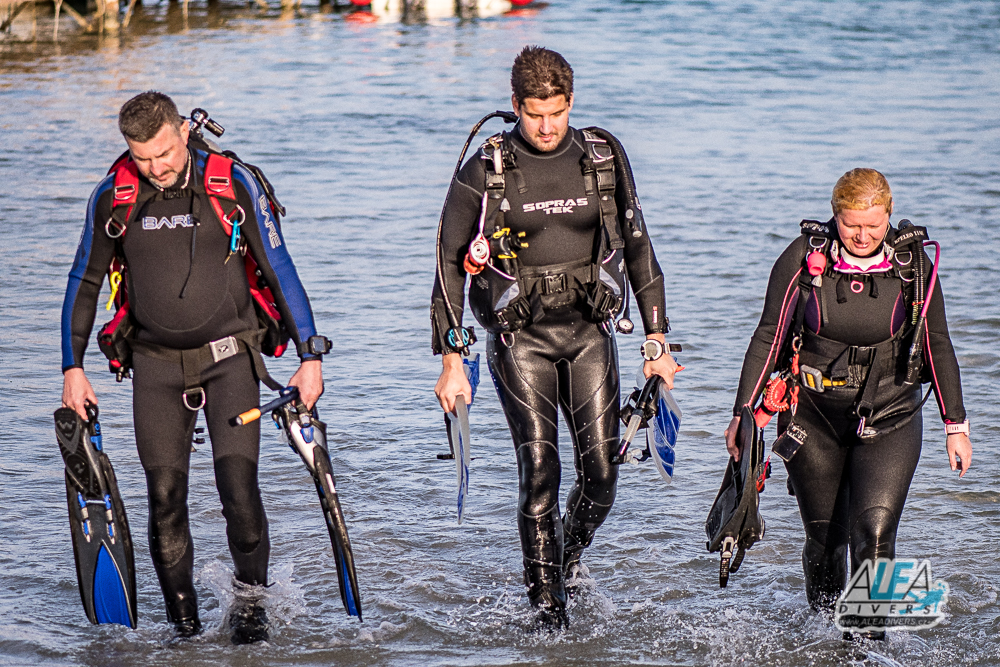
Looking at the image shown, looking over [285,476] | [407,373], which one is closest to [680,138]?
[407,373]

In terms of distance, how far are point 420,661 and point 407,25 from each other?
27.4m

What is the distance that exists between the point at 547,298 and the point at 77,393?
1.83 meters

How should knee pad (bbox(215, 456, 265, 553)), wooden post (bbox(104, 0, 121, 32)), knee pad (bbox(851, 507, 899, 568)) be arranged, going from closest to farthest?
knee pad (bbox(851, 507, 899, 568)) < knee pad (bbox(215, 456, 265, 553)) < wooden post (bbox(104, 0, 121, 32))

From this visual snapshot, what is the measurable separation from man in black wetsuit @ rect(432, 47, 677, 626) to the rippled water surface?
2.27ft

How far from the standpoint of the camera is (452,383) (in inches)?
189

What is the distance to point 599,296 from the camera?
16.0 feet

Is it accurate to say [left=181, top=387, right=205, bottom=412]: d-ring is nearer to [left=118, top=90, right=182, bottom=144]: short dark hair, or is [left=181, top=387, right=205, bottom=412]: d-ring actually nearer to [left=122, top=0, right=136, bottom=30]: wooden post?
[left=118, top=90, right=182, bottom=144]: short dark hair

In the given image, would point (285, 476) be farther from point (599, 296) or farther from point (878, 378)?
point (878, 378)

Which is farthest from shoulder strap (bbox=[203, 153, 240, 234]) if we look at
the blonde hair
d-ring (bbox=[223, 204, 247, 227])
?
the blonde hair

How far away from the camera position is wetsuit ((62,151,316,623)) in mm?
4609

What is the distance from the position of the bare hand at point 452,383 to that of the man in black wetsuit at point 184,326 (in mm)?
481

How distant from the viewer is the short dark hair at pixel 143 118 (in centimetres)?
440

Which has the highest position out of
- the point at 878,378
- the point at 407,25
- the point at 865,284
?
the point at 865,284

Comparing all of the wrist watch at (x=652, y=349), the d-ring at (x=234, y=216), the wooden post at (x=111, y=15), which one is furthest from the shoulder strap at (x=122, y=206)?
the wooden post at (x=111, y=15)
